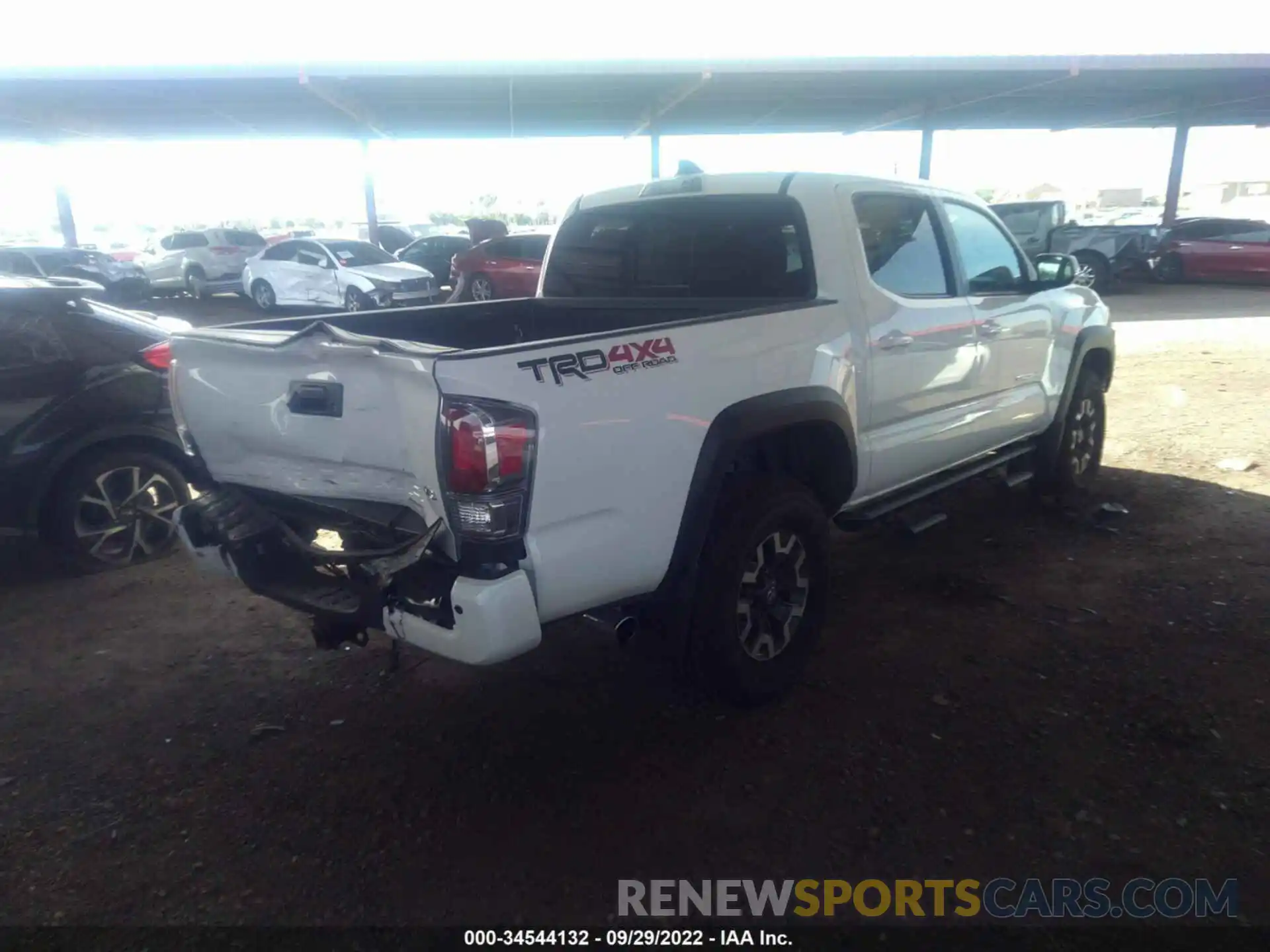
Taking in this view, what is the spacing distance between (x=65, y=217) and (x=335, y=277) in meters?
15.8

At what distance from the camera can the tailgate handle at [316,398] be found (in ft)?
9.32

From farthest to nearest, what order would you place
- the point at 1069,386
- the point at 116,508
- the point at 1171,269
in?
the point at 1171,269, the point at 1069,386, the point at 116,508

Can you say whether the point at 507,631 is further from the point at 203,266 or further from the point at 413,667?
the point at 203,266

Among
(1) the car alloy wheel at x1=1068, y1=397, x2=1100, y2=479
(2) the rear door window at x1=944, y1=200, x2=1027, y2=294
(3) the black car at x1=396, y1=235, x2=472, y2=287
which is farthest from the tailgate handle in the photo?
(3) the black car at x1=396, y1=235, x2=472, y2=287

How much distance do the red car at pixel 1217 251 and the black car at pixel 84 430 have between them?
71.3 ft

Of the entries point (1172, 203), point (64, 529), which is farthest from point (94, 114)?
point (1172, 203)

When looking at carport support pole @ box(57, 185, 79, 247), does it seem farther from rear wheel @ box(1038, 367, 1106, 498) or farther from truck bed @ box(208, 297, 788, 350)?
rear wheel @ box(1038, 367, 1106, 498)

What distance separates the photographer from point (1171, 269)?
68.1 feet

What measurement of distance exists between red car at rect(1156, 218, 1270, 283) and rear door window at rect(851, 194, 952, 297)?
1936cm

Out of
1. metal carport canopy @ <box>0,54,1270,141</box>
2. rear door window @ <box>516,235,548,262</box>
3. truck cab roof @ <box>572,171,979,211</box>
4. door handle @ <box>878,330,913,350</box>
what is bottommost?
rear door window @ <box>516,235,548,262</box>

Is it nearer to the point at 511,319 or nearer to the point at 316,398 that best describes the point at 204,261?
the point at 511,319

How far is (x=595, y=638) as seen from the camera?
427cm

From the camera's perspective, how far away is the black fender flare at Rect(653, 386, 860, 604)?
10.1 feet

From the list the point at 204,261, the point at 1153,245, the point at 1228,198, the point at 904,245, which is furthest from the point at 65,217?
the point at 1228,198
